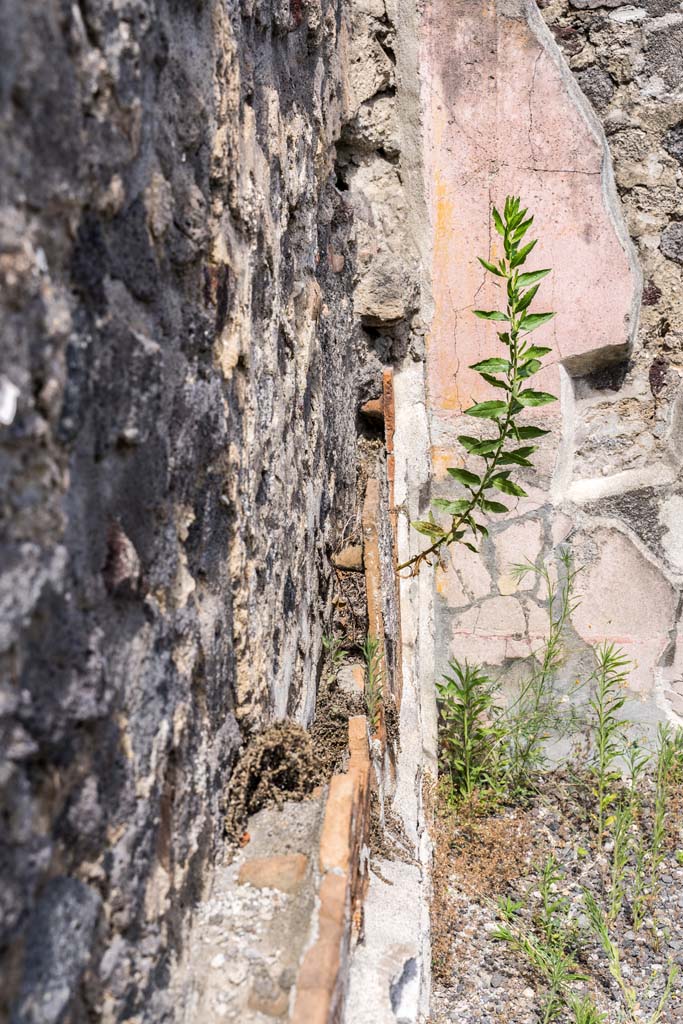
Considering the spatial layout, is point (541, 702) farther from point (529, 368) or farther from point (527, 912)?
point (529, 368)

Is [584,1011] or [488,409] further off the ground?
[488,409]

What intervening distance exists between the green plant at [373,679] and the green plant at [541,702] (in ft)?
3.72

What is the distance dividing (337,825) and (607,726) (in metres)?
2.15

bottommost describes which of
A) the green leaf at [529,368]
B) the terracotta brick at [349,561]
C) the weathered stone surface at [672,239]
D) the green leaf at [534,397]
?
the terracotta brick at [349,561]

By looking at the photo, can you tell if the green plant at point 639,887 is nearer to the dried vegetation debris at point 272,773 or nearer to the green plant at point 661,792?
the green plant at point 661,792

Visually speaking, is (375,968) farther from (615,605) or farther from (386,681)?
(615,605)

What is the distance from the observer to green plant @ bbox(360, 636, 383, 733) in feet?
6.32

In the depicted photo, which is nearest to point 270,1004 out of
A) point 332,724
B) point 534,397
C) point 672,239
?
point 332,724

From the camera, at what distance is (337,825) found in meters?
1.20

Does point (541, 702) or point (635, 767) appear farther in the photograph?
point (541, 702)

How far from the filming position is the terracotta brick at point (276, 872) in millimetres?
1118

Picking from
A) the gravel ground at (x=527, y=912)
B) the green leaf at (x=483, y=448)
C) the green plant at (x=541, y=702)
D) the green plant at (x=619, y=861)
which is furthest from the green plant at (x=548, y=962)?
the green leaf at (x=483, y=448)

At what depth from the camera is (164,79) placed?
96 cm

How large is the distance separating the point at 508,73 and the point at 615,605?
1.75 meters
